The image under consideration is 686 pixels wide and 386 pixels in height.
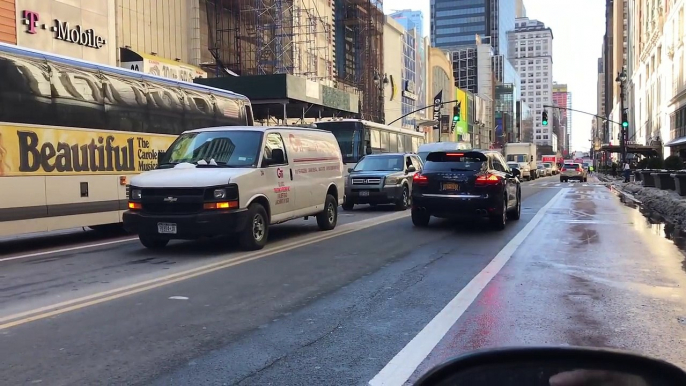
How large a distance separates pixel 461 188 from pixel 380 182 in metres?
5.86

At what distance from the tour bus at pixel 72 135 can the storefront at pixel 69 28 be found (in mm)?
13008

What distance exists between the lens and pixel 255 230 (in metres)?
10.3

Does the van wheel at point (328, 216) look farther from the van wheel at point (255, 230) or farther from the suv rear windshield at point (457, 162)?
the van wheel at point (255, 230)

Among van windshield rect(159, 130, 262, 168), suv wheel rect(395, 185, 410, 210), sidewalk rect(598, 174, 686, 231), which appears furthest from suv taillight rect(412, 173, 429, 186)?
sidewalk rect(598, 174, 686, 231)

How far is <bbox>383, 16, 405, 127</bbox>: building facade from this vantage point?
73062 millimetres

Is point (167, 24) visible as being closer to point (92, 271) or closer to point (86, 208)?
point (86, 208)

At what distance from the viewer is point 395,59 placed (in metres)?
77.2

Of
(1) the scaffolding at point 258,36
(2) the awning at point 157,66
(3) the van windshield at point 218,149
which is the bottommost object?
(3) the van windshield at point 218,149

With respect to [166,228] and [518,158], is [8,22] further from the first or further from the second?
[518,158]

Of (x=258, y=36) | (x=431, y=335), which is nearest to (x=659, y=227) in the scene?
(x=431, y=335)

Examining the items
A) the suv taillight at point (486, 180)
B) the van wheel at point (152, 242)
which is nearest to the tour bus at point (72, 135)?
the van wheel at point (152, 242)

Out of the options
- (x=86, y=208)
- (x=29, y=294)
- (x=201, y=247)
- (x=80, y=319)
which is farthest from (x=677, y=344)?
(x=86, y=208)

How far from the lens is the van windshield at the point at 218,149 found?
10586 millimetres

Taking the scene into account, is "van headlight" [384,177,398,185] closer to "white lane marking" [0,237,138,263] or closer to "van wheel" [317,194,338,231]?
"van wheel" [317,194,338,231]
